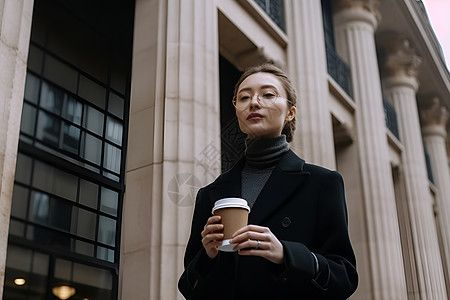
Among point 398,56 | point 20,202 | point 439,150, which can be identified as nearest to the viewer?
point 20,202

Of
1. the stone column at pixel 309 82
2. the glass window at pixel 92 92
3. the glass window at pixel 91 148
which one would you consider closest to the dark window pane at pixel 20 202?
the glass window at pixel 91 148

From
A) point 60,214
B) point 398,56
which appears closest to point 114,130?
point 60,214

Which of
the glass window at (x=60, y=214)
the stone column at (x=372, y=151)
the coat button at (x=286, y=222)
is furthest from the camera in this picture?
the stone column at (x=372, y=151)

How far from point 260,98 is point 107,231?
7.09 meters

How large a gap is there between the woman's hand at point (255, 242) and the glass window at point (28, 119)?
6.82 meters

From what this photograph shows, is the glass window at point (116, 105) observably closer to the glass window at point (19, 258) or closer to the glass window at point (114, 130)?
the glass window at point (114, 130)

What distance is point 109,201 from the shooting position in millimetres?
9164

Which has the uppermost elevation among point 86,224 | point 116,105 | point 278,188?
point 116,105

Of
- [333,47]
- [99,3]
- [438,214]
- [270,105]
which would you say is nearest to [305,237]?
[270,105]

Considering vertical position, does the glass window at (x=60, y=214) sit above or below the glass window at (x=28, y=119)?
below

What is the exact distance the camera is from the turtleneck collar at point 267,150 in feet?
7.73

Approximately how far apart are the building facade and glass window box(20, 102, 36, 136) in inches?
0.6

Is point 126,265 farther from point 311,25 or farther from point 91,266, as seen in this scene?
point 311,25

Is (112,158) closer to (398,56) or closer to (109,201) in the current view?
(109,201)
